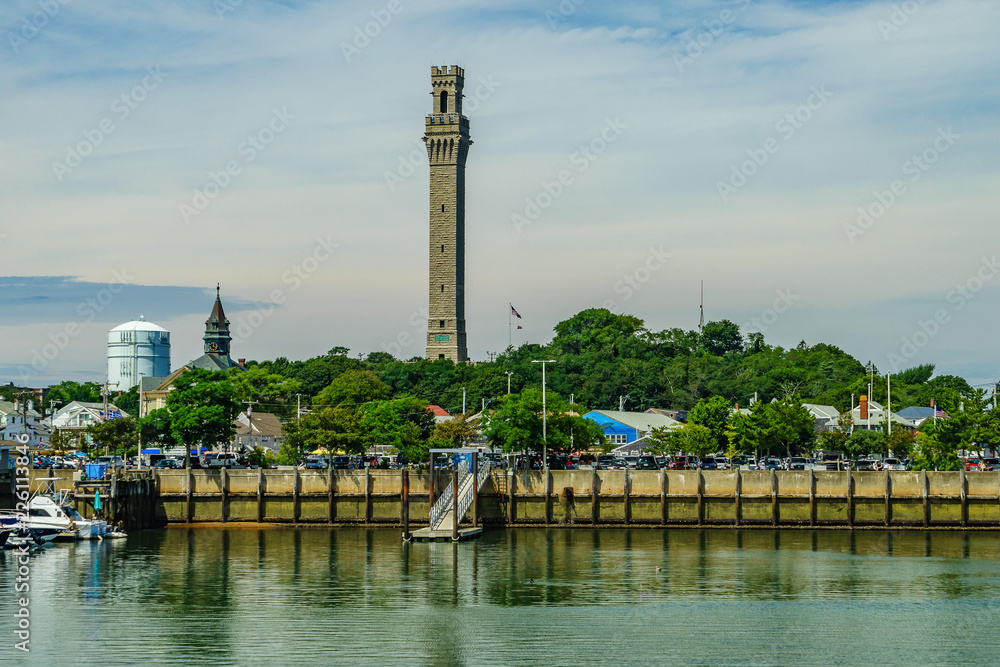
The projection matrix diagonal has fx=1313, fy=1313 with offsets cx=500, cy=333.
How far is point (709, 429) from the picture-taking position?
114 meters

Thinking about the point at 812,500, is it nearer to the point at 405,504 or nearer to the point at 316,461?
the point at 405,504

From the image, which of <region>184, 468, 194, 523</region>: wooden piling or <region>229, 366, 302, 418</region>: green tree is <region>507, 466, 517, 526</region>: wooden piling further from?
<region>229, 366, 302, 418</region>: green tree

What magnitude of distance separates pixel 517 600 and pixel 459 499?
24.5 m

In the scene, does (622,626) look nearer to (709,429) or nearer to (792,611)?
(792,611)

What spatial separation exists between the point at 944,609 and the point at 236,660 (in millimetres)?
32496

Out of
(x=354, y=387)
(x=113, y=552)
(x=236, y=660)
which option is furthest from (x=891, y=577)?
(x=354, y=387)

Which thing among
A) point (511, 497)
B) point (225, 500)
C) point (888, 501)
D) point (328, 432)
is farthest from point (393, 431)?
point (888, 501)

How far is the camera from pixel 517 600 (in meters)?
62.1

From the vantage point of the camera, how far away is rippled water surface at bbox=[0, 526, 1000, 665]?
5250 centimetres

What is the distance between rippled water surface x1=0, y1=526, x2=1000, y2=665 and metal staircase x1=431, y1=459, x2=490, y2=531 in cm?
269

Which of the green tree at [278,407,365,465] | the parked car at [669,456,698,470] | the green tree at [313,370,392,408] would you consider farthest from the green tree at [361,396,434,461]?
the green tree at [313,370,392,408]

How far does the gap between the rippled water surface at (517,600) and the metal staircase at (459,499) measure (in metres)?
2.69

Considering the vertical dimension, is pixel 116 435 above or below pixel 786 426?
below

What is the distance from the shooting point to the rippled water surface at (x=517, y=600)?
172 ft
